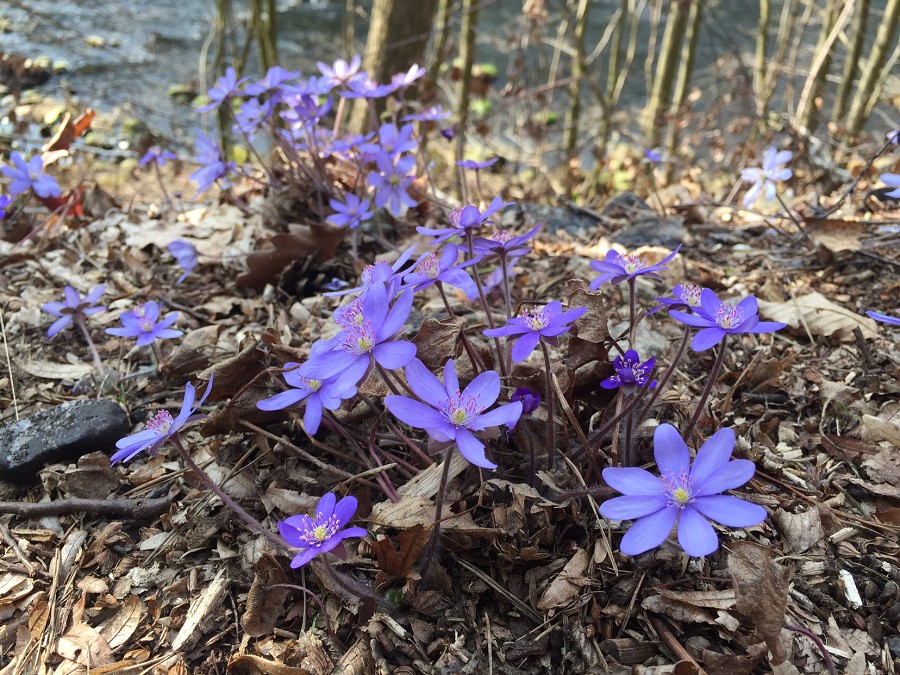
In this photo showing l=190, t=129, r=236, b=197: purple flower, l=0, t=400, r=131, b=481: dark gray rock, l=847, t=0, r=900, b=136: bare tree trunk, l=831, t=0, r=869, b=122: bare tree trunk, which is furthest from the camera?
l=831, t=0, r=869, b=122: bare tree trunk

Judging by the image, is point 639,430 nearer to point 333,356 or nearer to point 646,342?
point 646,342

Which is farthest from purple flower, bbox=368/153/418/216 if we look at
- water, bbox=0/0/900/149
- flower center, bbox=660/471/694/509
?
water, bbox=0/0/900/149

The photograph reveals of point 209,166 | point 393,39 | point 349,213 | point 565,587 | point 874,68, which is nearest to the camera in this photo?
point 565,587

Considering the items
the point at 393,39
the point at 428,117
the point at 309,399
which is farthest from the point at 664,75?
the point at 309,399

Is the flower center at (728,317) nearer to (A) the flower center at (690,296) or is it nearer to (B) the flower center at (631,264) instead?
(A) the flower center at (690,296)

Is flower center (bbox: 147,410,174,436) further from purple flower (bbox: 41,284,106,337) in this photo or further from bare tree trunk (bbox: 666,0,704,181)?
bare tree trunk (bbox: 666,0,704,181)

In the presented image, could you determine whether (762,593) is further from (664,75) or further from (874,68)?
(664,75)

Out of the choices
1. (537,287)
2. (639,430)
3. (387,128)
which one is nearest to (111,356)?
(387,128)

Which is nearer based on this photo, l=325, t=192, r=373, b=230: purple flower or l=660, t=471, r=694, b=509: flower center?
l=660, t=471, r=694, b=509: flower center
